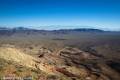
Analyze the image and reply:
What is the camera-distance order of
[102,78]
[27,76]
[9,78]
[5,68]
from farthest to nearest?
[102,78] < [5,68] < [27,76] < [9,78]

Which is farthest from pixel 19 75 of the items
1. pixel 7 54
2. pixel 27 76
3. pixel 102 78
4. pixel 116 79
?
pixel 116 79

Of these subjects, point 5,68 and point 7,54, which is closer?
point 5,68

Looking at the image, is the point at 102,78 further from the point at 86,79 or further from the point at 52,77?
the point at 52,77

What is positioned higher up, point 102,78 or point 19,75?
point 19,75

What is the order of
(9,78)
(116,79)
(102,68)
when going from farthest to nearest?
(102,68)
(116,79)
(9,78)

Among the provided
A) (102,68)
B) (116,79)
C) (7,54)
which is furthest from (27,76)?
(102,68)

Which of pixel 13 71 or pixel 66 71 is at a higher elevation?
pixel 13 71

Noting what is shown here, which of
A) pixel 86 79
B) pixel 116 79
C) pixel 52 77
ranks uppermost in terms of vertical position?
pixel 52 77

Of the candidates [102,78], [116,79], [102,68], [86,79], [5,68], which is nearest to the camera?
[5,68]

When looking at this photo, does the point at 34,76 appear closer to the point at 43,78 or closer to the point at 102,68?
the point at 43,78
